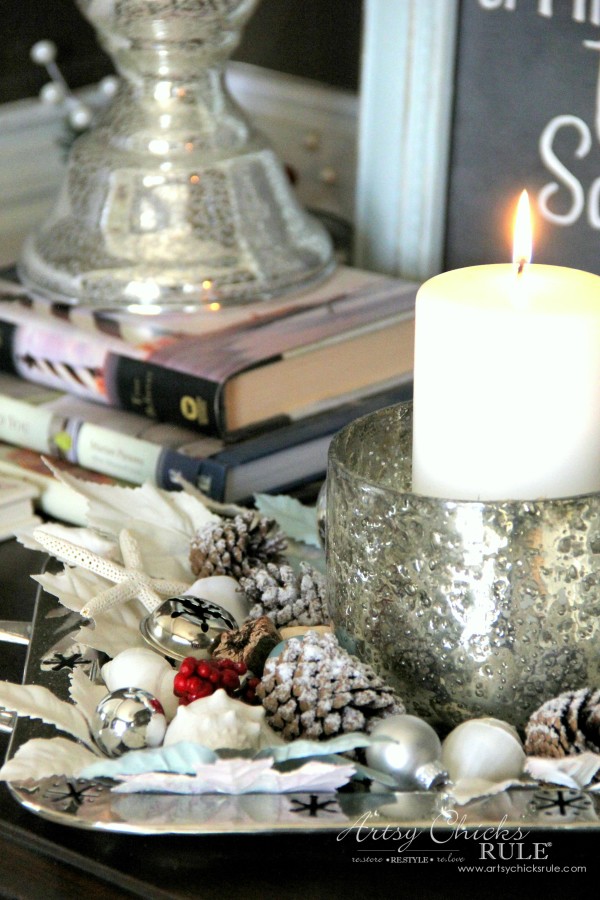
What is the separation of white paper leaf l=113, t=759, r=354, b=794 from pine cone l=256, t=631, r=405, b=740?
0.8 inches

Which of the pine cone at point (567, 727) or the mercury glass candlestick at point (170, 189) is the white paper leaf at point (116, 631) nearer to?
the pine cone at point (567, 727)

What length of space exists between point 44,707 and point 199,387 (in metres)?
0.26

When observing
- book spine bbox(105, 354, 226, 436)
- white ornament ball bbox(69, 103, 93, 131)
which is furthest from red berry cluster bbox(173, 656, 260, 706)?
white ornament ball bbox(69, 103, 93, 131)

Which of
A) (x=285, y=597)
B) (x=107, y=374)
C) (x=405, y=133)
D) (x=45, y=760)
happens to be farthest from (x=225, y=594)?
(x=405, y=133)

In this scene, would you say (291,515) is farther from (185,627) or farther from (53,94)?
(53,94)

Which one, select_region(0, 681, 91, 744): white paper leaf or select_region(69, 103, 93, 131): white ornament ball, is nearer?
select_region(0, 681, 91, 744): white paper leaf

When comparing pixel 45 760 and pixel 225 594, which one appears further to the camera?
pixel 225 594

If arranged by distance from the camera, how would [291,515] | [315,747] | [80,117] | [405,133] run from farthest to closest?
[80,117] → [405,133] → [291,515] → [315,747]

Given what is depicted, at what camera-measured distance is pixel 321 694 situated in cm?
39

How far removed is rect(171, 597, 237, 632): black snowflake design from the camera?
45 centimetres

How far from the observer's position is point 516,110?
0.78 m

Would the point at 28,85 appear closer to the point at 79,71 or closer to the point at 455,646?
the point at 79,71

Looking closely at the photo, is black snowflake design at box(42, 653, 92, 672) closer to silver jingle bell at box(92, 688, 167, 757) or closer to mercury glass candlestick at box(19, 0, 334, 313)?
silver jingle bell at box(92, 688, 167, 757)

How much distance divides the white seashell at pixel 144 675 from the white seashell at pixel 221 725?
0.03 meters
